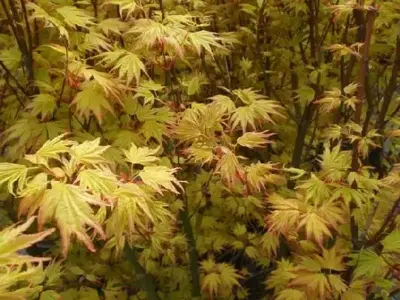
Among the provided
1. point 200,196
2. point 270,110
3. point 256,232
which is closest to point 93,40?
point 270,110

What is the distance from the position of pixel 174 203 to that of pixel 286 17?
1501 millimetres

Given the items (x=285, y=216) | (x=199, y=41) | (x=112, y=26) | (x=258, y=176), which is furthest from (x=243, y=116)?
(x=112, y=26)

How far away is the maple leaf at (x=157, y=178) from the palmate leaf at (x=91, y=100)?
377mm

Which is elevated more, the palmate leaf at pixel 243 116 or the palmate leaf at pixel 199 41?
the palmate leaf at pixel 199 41

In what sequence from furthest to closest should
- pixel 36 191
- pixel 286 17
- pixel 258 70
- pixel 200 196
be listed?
pixel 258 70
pixel 286 17
pixel 200 196
pixel 36 191

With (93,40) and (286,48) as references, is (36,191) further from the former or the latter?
(286,48)

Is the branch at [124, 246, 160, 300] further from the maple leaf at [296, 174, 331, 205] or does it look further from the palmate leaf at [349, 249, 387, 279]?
the palmate leaf at [349, 249, 387, 279]

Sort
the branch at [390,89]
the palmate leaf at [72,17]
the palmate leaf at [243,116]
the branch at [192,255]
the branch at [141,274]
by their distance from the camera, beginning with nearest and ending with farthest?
1. the palmate leaf at [72,17]
2. the palmate leaf at [243,116]
3. the branch at [141,274]
4. the branch at [390,89]
5. the branch at [192,255]

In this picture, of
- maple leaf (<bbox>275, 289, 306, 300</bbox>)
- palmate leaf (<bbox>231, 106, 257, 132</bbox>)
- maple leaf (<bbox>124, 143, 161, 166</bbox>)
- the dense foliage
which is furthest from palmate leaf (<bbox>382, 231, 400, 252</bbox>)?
maple leaf (<bbox>124, 143, 161, 166</bbox>)

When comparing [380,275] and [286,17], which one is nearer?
[380,275]

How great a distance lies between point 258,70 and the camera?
3.57m

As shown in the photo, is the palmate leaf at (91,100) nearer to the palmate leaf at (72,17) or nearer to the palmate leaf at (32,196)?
the palmate leaf at (72,17)

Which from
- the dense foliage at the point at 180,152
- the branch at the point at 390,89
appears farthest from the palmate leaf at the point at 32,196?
the branch at the point at 390,89

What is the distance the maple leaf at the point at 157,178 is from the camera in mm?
→ 1890
